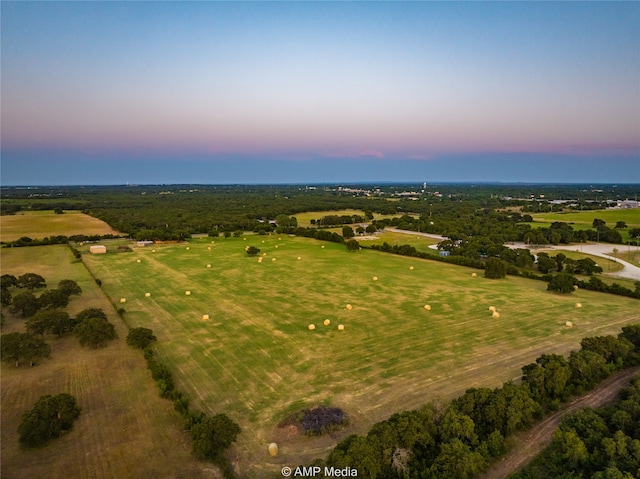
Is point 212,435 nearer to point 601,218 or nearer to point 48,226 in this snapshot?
point 48,226

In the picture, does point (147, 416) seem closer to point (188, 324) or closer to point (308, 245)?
point (188, 324)

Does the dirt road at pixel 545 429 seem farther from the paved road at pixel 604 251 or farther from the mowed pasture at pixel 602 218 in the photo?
the mowed pasture at pixel 602 218

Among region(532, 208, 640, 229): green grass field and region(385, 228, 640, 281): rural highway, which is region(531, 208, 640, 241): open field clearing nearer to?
region(532, 208, 640, 229): green grass field

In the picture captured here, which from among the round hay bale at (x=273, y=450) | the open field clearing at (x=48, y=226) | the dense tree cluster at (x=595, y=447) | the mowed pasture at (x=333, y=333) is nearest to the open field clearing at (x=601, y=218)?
the mowed pasture at (x=333, y=333)

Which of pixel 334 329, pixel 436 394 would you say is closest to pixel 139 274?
pixel 334 329

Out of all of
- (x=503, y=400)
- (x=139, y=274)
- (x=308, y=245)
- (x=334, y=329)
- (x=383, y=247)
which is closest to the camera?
(x=503, y=400)

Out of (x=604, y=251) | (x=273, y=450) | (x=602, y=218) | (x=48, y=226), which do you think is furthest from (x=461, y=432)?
(x=602, y=218)

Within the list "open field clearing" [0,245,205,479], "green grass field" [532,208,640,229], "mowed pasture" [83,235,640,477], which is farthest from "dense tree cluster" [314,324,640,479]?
"green grass field" [532,208,640,229]
